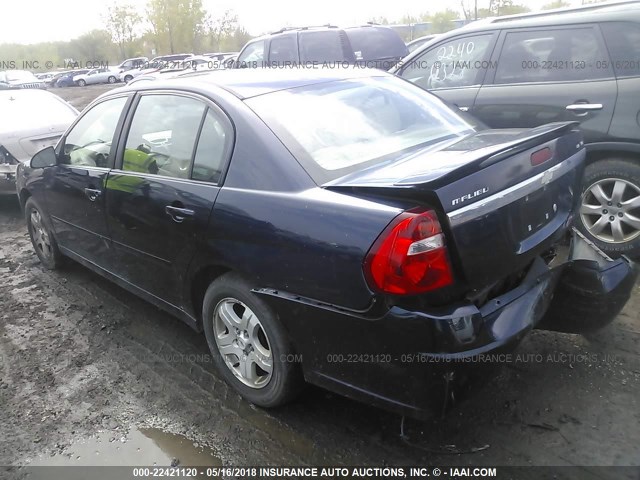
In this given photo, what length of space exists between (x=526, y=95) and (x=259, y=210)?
120 inches

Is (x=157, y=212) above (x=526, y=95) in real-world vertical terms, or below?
below

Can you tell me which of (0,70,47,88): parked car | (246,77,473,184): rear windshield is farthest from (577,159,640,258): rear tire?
(0,70,47,88): parked car

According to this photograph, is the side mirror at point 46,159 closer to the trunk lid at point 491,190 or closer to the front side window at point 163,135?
the front side window at point 163,135

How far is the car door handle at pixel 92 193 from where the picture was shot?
3.63m

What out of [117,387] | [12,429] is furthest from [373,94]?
[12,429]

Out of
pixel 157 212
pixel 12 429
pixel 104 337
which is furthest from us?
pixel 104 337

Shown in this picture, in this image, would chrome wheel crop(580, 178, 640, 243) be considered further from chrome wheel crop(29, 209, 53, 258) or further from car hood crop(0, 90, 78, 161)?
car hood crop(0, 90, 78, 161)

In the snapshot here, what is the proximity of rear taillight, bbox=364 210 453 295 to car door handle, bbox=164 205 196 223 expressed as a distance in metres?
1.19

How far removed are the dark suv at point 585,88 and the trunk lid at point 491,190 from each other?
5.13ft

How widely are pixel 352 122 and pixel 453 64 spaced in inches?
107

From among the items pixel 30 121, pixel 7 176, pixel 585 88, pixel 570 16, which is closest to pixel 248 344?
pixel 585 88

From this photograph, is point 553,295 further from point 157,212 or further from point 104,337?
point 104,337

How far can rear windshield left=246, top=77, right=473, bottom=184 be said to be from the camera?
2.61m

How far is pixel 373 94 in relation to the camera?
322cm
